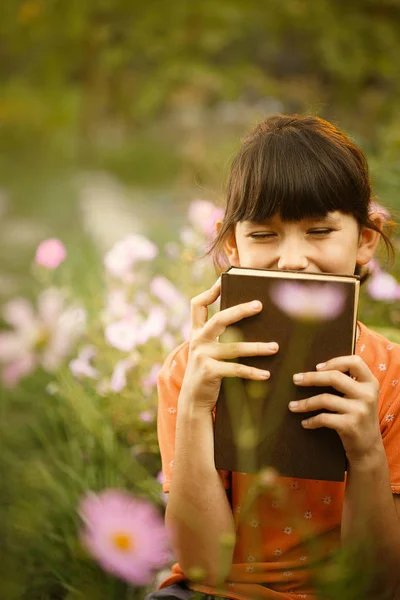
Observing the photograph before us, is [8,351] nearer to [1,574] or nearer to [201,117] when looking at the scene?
[1,574]

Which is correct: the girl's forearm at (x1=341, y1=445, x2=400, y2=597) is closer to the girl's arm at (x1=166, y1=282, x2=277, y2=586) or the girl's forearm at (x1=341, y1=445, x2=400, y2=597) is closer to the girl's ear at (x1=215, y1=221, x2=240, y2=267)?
the girl's arm at (x1=166, y1=282, x2=277, y2=586)

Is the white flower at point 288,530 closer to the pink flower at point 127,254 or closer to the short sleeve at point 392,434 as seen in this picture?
the short sleeve at point 392,434

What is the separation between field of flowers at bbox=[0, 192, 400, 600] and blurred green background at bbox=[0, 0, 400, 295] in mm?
491

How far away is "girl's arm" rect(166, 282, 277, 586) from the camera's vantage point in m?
1.02

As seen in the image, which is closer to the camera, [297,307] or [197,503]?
[297,307]

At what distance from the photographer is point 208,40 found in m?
3.64

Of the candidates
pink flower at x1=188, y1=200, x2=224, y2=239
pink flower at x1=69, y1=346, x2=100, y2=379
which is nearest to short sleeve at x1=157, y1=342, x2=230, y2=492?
pink flower at x1=69, y1=346, x2=100, y2=379

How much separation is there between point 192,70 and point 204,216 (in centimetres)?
181

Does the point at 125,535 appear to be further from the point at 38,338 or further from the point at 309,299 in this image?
the point at 38,338

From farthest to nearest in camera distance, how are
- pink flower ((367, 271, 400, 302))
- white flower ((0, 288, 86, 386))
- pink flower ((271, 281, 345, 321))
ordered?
pink flower ((367, 271, 400, 302)), white flower ((0, 288, 86, 386)), pink flower ((271, 281, 345, 321))

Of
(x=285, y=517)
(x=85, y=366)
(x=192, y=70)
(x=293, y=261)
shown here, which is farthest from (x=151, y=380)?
(x=192, y=70)

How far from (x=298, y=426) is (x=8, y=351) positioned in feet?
2.97

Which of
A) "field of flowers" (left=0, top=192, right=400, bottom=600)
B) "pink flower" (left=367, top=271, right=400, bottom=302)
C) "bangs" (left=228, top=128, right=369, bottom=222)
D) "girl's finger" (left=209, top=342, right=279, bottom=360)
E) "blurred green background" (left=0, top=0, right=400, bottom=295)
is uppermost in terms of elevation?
"blurred green background" (left=0, top=0, right=400, bottom=295)

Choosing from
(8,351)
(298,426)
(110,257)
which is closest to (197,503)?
(298,426)
